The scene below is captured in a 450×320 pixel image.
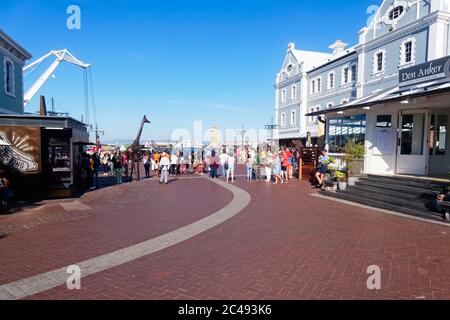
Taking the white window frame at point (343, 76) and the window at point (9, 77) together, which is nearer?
the window at point (9, 77)

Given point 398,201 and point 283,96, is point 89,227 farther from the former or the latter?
point 283,96

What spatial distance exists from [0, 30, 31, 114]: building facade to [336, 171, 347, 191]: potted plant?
1835cm

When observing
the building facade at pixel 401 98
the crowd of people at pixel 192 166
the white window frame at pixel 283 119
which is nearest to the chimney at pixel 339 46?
the building facade at pixel 401 98

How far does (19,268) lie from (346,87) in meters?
30.7

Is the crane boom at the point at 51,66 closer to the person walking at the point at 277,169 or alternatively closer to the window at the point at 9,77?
the window at the point at 9,77

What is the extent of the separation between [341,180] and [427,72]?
200 inches

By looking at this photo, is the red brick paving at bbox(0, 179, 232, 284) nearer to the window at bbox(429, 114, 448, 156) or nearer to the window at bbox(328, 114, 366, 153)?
the window at bbox(328, 114, 366, 153)

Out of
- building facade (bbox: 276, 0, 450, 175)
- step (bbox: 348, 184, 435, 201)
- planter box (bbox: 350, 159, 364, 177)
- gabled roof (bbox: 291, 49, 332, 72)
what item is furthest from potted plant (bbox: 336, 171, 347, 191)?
gabled roof (bbox: 291, 49, 332, 72)

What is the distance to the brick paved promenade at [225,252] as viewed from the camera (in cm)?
401

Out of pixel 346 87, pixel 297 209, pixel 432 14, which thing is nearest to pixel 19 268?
pixel 297 209

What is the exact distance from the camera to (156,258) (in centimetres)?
513

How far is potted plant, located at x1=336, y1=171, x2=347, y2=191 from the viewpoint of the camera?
11703 millimetres

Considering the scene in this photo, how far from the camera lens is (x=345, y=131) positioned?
1423cm

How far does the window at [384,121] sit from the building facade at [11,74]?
19.8 meters
